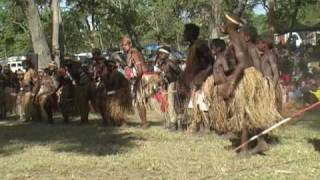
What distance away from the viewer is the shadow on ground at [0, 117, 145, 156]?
391 inches


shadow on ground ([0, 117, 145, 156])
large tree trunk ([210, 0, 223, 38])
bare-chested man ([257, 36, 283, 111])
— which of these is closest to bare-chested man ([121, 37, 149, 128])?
shadow on ground ([0, 117, 145, 156])

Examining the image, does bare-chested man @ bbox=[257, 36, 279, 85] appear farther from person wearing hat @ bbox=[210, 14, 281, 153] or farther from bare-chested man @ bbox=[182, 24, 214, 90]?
person wearing hat @ bbox=[210, 14, 281, 153]

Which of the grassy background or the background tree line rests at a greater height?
the background tree line

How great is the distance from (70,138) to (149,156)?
2840 millimetres

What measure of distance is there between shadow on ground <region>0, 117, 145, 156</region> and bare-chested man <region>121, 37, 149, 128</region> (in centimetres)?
54

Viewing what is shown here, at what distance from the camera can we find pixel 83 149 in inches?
388

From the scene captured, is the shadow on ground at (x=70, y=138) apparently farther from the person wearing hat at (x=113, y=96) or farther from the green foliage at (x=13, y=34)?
the green foliage at (x=13, y=34)

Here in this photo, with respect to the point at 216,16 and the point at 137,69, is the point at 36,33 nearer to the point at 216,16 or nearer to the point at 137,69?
the point at 216,16

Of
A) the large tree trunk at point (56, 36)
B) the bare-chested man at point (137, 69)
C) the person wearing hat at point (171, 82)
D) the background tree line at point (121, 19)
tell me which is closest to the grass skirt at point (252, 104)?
the person wearing hat at point (171, 82)

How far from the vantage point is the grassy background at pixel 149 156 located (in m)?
7.72

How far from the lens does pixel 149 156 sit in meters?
8.91

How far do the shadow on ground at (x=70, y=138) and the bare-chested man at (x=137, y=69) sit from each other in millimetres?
537

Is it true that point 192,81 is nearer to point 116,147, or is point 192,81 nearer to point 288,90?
point 116,147

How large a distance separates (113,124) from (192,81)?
2.74 meters
